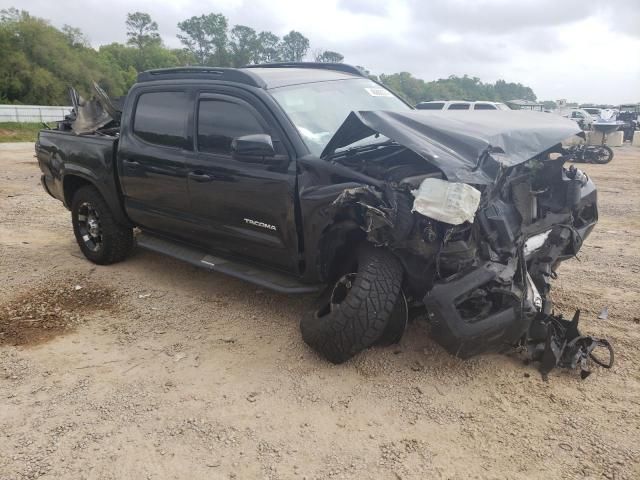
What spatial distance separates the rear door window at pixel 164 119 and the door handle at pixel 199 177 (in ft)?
0.82

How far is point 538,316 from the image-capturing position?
10.4 feet

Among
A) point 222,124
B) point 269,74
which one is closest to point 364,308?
point 222,124

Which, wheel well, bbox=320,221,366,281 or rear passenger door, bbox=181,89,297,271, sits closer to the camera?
wheel well, bbox=320,221,366,281

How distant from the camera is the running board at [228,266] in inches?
143

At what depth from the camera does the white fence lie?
29.1 metres

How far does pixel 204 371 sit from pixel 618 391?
255 centimetres

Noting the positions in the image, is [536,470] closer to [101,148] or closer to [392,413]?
[392,413]

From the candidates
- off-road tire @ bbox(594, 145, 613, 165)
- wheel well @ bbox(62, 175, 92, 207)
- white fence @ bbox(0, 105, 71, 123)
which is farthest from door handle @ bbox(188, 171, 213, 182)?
white fence @ bbox(0, 105, 71, 123)

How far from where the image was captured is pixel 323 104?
13.3 ft

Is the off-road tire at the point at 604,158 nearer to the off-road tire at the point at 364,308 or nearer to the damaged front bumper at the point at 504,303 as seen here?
the damaged front bumper at the point at 504,303

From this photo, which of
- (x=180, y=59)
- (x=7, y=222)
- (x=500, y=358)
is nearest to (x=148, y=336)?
(x=500, y=358)

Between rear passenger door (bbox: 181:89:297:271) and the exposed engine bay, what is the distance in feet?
1.42

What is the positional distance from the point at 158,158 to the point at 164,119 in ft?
1.14

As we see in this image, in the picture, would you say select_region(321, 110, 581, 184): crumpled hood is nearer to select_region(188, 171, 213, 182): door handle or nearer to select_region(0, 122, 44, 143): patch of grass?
select_region(188, 171, 213, 182): door handle
